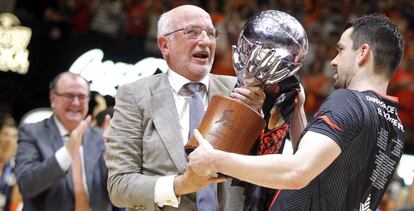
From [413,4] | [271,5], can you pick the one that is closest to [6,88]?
[271,5]

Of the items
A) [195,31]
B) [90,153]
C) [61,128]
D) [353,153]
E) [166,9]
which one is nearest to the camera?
[353,153]

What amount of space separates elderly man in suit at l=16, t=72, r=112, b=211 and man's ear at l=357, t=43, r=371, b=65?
2459 millimetres

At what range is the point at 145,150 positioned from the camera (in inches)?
150

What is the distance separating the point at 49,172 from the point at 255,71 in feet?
8.04

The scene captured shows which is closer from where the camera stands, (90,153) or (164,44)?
(164,44)

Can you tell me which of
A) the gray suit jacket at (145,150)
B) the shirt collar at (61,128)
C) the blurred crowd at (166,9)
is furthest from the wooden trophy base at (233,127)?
the blurred crowd at (166,9)

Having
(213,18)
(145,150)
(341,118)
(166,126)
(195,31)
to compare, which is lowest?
(213,18)

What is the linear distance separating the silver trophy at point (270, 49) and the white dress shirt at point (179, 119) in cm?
52

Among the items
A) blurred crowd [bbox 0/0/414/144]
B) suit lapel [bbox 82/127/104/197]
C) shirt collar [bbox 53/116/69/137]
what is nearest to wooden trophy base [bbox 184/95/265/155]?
suit lapel [bbox 82/127/104/197]

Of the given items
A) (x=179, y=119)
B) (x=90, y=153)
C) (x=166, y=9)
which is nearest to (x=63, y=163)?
(x=90, y=153)

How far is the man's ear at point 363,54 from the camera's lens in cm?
351

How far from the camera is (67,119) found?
19.4 feet

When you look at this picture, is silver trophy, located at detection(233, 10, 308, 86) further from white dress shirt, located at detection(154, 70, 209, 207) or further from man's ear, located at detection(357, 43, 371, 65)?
white dress shirt, located at detection(154, 70, 209, 207)

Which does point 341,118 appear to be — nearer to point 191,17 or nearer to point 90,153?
point 191,17
